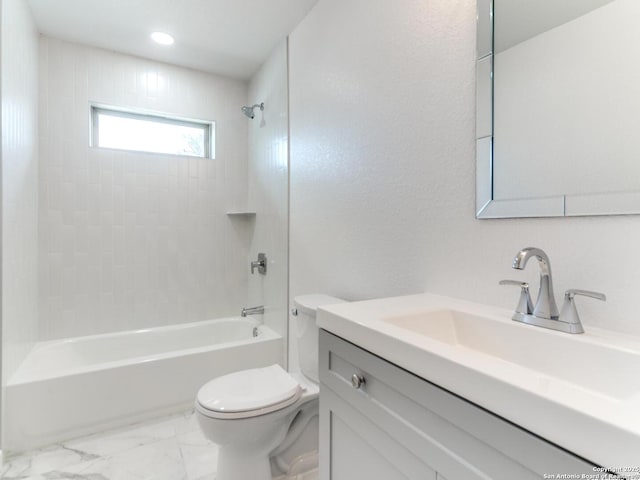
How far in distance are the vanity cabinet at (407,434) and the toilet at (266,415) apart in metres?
0.43

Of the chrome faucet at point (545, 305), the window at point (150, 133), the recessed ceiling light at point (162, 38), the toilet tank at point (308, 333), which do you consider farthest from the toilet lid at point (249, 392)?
the recessed ceiling light at point (162, 38)

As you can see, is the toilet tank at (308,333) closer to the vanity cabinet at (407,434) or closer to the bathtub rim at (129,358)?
the vanity cabinet at (407,434)

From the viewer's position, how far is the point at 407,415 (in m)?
0.72

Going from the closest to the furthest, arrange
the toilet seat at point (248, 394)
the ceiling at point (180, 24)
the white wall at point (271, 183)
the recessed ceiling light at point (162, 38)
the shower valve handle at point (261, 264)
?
the toilet seat at point (248, 394), the ceiling at point (180, 24), the recessed ceiling light at point (162, 38), the white wall at point (271, 183), the shower valve handle at point (261, 264)

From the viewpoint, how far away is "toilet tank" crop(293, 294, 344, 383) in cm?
162

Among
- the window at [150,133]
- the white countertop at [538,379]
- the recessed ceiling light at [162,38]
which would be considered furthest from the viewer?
the window at [150,133]

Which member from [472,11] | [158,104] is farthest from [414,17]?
[158,104]

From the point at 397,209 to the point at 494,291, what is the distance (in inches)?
20.4

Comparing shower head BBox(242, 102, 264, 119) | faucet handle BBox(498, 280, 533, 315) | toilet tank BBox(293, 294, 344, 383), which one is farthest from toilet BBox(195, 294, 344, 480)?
shower head BBox(242, 102, 264, 119)

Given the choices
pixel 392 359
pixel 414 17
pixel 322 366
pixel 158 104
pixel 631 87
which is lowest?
pixel 322 366

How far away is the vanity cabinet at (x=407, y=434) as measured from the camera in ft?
1.70

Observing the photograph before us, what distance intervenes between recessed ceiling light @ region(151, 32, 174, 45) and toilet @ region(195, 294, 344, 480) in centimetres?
206

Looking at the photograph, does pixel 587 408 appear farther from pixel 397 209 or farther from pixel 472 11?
pixel 472 11

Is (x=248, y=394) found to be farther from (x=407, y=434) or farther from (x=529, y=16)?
(x=529, y=16)
